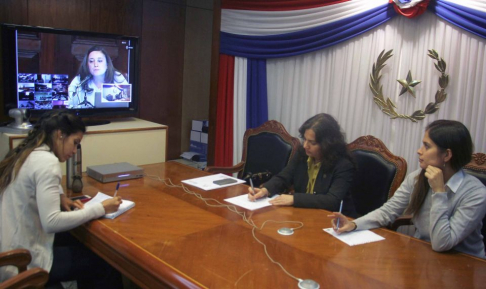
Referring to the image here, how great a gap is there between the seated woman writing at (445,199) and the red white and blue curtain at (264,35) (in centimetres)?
127

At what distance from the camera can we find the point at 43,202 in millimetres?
1688

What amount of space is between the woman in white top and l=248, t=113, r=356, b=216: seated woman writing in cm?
88

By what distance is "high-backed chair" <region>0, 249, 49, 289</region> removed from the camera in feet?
4.65

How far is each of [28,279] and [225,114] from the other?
2.86 m

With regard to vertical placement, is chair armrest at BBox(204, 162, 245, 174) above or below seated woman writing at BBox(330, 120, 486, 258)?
below

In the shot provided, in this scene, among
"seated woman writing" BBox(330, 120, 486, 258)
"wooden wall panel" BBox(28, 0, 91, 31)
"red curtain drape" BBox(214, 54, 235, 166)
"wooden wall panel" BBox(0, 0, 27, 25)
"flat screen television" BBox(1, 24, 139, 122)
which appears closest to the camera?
"seated woman writing" BBox(330, 120, 486, 258)

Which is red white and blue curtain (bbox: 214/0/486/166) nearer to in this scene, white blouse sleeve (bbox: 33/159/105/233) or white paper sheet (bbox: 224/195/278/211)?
white paper sheet (bbox: 224/195/278/211)

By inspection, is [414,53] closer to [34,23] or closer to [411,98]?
[411,98]

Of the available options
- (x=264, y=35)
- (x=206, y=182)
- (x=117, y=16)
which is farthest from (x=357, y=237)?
(x=117, y=16)

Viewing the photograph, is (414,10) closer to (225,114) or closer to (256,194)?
(256,194)

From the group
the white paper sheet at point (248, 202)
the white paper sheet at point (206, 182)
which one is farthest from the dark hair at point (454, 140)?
the white paper sheet at point (206, 182)

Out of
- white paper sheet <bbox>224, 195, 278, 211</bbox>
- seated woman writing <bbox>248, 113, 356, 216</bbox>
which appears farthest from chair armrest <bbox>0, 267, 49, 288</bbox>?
seated woman writing <bbox>248, 113, 356, 216</bbox>

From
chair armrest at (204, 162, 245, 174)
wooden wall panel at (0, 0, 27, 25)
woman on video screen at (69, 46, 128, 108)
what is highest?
wooden wall panel at (0, 0, 27, 25)

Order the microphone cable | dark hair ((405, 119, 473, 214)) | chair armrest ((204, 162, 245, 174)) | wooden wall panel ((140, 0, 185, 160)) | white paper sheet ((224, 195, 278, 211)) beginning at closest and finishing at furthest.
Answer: the microphone cable < dark hair ((405, 119, 473, 214)) < white paper sheet ((224, 195, 278, 211)) < chair armrest ((204, 162, 245, 174)) < wooden wall panel ((140, 0, 185, 160))
